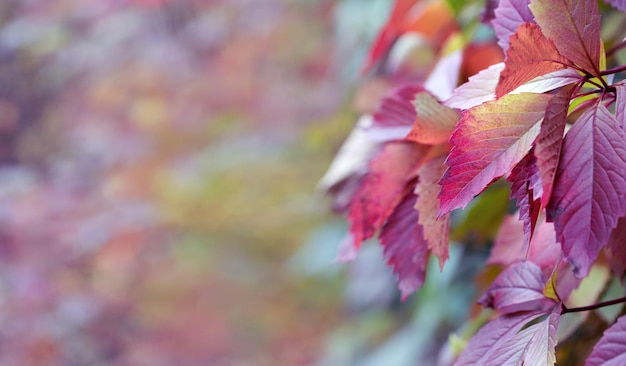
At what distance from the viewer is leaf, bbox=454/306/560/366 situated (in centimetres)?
33

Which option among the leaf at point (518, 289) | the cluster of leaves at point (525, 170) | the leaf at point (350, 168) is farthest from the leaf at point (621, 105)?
the leaf at point (350, 168)

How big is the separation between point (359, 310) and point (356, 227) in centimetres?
122

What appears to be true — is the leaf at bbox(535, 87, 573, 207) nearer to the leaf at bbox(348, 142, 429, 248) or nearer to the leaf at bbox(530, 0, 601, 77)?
the leaf at bbox(530, 0, 601, 77)

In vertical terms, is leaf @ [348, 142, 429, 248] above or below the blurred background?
below

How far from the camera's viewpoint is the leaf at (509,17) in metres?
0.40

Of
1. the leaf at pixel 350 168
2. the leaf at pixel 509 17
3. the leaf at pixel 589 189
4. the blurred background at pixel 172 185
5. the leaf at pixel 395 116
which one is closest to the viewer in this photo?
the leaf at pixel 589 189

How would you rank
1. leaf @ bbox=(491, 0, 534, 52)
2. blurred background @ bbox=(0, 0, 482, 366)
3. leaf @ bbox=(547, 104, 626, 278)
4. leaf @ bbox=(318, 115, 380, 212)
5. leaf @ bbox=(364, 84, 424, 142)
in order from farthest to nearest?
blurred background @ bbox=(0, 0, 482, 366), leaf @ bbox=(318, 115, 380, 212), leaf @ bbox=(364, 84, 424, 142), leaf @ bbox=(491, 0, 534, 52), leaf @ bbox=(547, 104, 626, 278)

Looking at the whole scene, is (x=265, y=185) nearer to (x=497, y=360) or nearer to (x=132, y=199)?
(x=132, y=199)

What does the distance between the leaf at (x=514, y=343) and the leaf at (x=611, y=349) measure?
0.02m

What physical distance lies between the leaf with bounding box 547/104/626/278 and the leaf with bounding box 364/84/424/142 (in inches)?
7.4

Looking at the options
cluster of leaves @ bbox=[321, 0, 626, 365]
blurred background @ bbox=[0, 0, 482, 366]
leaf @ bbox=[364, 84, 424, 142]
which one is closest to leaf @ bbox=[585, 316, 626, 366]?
cluster of leaves @ bbox=[321, 0, 626, 365]

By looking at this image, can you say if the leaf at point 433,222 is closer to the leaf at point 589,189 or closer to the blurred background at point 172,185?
the leaf at point 589,189

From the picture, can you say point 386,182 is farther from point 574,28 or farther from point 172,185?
point 172,185

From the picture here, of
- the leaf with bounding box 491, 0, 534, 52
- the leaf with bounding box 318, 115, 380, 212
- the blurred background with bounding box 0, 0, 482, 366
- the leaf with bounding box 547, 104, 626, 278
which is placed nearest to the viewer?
the leaf with bounding box 547, 104, 626, 278
